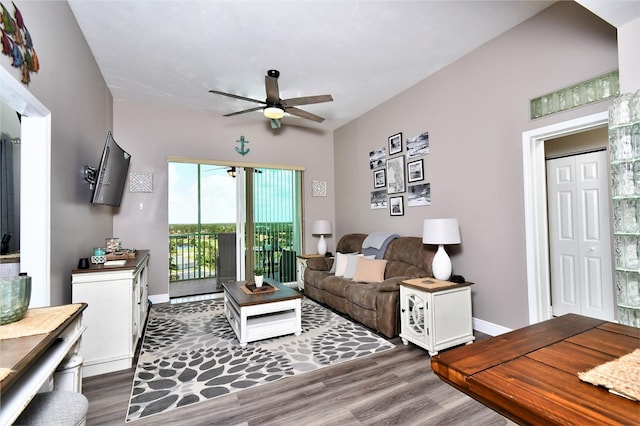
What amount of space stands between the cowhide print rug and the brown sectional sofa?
0.16 m

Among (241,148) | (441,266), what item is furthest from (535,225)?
(241,148)

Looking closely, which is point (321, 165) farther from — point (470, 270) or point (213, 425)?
point (213, 425)

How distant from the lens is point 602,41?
226 centimetres

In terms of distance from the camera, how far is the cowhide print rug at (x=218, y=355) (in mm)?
2107

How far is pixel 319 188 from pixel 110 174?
11.5 feet

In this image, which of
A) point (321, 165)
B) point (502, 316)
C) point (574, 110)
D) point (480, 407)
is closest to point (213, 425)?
point (480, 407)

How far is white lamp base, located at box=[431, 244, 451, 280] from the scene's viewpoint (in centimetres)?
300

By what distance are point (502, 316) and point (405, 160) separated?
2.25 metres

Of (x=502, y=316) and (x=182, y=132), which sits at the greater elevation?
(x=182, y=132)

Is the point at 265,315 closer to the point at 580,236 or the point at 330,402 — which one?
the point at 330,402

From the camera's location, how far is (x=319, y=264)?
4.65m

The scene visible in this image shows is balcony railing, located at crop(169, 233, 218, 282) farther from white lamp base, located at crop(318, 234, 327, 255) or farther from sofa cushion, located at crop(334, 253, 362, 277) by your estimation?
sofa cushion, located at crop(334, 253, 362, 277)

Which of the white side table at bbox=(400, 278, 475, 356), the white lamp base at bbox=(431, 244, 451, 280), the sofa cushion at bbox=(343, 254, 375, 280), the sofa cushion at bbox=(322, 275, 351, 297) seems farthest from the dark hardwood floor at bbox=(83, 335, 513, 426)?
the sofa cushion at bbox=(343, 254, 375, 280)

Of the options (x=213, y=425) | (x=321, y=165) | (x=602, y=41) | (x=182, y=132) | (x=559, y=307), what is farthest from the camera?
(x=321, y=165)
